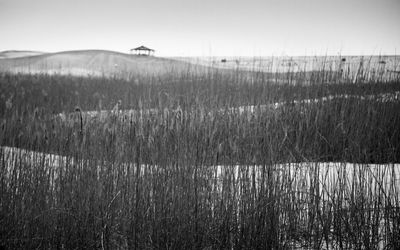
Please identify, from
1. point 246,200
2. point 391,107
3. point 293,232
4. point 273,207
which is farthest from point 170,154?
point 391,107

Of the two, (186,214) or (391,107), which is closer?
(186,214)

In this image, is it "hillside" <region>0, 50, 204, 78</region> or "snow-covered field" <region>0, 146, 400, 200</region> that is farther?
"hillside" <region>0, 50, 204, 78</region>

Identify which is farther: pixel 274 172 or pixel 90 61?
pixel 90 61

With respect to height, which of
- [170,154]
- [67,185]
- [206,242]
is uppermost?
[170,154]

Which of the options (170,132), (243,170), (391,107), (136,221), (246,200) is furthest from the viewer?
(391,107)

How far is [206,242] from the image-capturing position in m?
1.61

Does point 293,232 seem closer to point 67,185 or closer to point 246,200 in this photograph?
point 246,200

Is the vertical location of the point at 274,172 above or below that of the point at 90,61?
below

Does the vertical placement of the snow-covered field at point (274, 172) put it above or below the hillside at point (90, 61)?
below

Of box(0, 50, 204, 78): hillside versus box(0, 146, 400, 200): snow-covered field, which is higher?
box(0, 50, 204, 78): hillside

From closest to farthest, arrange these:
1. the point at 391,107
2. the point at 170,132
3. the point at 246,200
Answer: the point at 246,200
the point at 170,132
the point at 391,107

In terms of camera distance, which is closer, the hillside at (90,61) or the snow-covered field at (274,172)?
the snow-covered field at (274,172)

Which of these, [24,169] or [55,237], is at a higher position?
[24,169]

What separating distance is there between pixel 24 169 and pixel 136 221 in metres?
0.91
